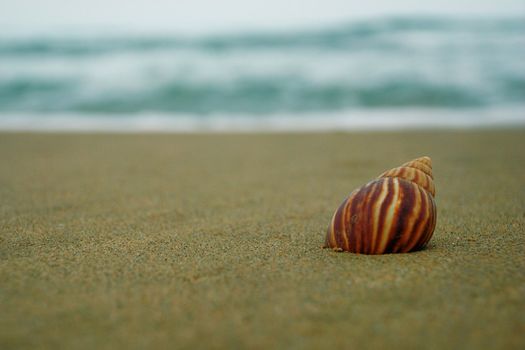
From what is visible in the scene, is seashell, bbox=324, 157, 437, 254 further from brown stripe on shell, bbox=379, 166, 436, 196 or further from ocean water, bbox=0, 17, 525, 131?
ocean water, bbox=0, 17, 525, 131

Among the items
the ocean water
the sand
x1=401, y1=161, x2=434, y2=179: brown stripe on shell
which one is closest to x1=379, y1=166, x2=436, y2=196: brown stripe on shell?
x1=401, y1=161, x2=434, y2=179: brown stripe on shell

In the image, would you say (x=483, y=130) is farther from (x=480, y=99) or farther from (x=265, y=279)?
(x=265, y=279)

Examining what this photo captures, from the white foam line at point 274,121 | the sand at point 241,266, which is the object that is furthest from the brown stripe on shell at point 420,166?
the white foam line at point 274,121

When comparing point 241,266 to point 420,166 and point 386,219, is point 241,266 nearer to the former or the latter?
point 386,219

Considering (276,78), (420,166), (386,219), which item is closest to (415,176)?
(420,166)

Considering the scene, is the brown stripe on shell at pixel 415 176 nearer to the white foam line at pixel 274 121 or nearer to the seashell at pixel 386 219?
the seashell at pixel 386 219
